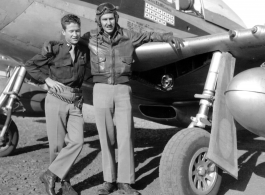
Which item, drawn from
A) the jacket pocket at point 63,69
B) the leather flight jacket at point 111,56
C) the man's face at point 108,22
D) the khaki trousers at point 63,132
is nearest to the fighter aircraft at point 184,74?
the leather flight jacket at point 111,56

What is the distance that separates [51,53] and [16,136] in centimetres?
199

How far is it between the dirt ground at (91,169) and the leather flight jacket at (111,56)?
1.17 metres

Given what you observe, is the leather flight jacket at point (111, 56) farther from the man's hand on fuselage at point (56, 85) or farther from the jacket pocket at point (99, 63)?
the man's hand on fuselage at point (56, 85)

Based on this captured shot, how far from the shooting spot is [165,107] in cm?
546

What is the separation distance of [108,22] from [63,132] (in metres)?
1.14

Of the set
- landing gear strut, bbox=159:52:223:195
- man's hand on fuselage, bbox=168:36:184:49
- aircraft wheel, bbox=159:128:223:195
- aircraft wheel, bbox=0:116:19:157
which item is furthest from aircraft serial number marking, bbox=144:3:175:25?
aircraft wheel, bbox=0:116:19:157

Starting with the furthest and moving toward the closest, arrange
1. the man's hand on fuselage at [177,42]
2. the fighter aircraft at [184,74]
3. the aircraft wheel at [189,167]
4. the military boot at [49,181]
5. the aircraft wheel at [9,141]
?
the aircraft wheel at [9,141]
the man's hand on fuselage at [177,42]
the military boot at [49,181]
the fighter aircraft at [184,74]
the aircraft wheel at [189,167]

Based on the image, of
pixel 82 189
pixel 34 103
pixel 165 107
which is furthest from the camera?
pixel 34 103

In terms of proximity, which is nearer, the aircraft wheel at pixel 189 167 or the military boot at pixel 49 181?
the aircraft wheel at pixel 189 167

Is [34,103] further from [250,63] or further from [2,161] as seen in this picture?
[250,63]

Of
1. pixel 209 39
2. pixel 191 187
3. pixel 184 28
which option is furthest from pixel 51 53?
pixel 184 28

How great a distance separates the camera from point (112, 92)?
10.7 feet

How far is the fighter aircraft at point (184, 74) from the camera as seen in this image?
9.91ft

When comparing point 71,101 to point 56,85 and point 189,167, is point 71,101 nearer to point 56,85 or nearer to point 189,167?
point 56,85
